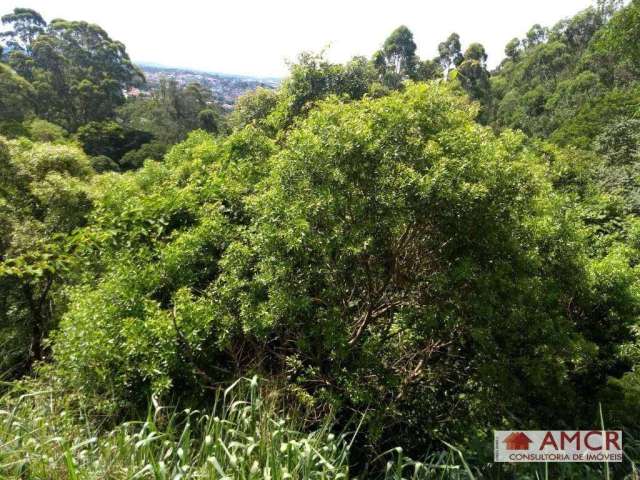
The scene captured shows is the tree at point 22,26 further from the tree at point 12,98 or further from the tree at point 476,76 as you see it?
the tree at point 476,76

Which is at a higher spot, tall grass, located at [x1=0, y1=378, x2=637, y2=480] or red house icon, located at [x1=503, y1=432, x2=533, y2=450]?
tall grass, located at [x1=0, y1=378, x2=637, y2=480]

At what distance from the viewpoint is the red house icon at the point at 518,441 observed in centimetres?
355

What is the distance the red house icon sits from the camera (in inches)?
140

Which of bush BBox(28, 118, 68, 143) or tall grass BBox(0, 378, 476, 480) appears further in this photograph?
bush BBox(28, 118, 68, 143)

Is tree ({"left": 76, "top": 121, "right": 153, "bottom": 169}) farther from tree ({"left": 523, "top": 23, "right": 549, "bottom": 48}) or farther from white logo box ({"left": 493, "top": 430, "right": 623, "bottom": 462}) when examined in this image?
tree ({"left": 523, "top": 23, "right": 549, "bottom": 48})

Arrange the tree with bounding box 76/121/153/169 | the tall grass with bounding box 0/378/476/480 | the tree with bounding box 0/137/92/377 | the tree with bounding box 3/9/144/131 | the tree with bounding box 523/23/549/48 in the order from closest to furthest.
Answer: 1. the tall grass with bounding box 0/378/476/480
2. the tree with bounding box 0/137/92/377
3. the tree with bounding box 76/121/153/169
4. the tree with bounding box 3/9/144/131
5. the tree with bounding box 523/23/549/48

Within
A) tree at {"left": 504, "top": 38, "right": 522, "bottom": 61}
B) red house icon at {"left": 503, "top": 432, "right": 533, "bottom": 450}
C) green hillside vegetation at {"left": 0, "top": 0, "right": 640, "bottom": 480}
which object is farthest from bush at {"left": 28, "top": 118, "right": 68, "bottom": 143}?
tree at {"left": 504, "top": 38, "right": 522, "bottom": 61}

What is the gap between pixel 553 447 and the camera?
11.8ft

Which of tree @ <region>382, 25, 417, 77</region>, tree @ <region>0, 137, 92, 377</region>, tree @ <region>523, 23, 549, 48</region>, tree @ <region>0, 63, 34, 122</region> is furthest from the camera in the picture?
tree @ <region>523, 23, 549, 48</region>

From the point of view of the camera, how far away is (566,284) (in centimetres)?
439

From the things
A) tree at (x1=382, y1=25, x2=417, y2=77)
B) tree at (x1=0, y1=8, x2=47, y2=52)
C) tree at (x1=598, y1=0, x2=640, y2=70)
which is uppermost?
tree at (x1=0, y1=8, x2=47, y2=52)

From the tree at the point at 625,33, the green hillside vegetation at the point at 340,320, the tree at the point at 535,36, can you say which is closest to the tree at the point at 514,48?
the tree at the point at 535,36

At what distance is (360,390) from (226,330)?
1261 mm

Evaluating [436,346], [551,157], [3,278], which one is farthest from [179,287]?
[551,157]
